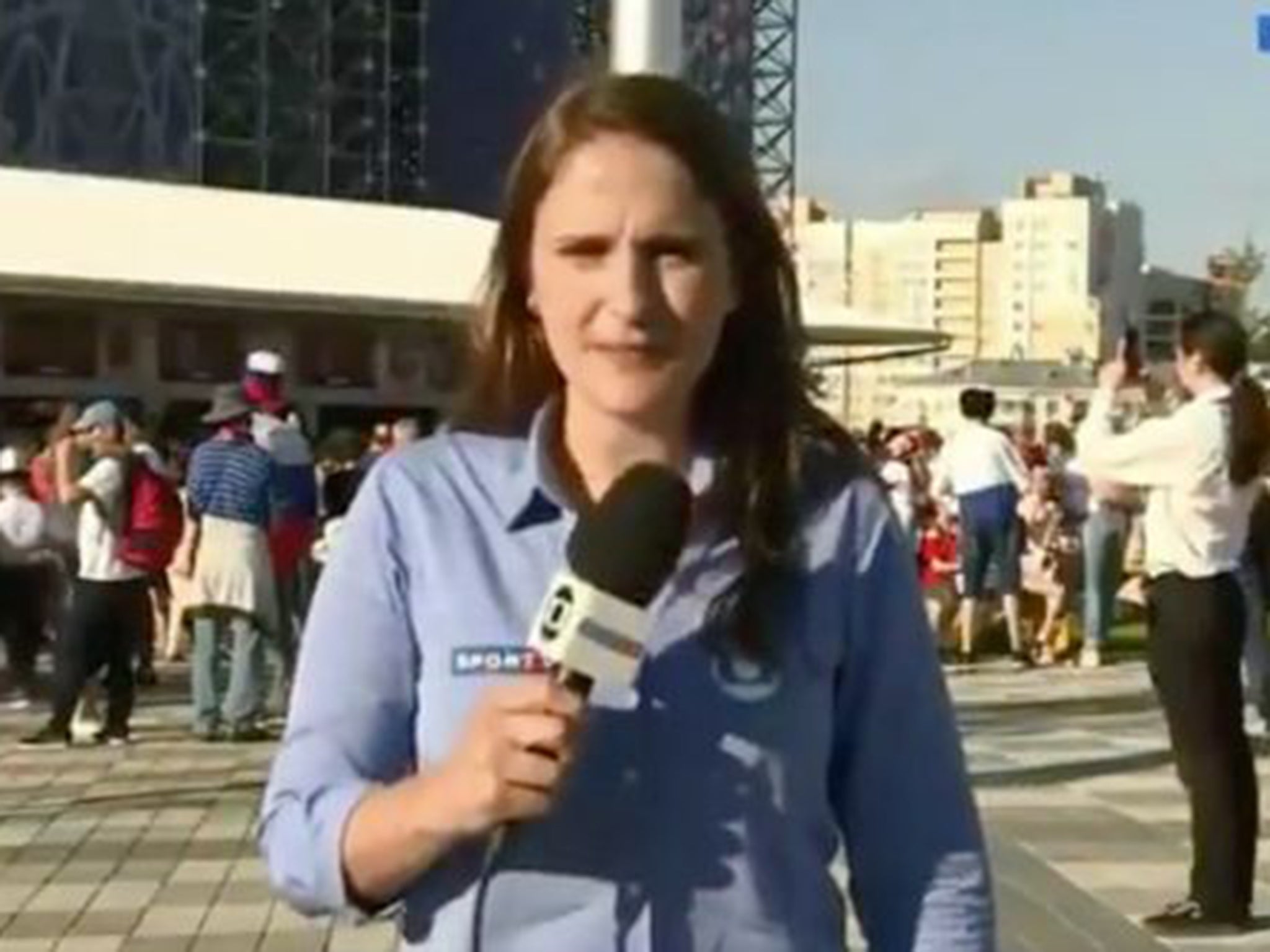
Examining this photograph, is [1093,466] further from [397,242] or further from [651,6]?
[397,242]

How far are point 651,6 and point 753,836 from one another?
9.10 m

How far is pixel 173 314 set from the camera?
3341 centimetres

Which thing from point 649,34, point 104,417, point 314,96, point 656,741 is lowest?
point 104,417

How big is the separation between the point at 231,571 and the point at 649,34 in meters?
4.82

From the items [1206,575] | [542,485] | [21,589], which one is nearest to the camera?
[542,485]

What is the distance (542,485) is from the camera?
2.81 meters

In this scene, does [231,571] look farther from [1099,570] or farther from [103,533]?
[1099,570]

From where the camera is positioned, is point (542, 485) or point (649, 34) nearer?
point (542, 485)

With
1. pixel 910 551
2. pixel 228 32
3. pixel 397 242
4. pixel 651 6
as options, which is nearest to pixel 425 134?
pixel 228 32

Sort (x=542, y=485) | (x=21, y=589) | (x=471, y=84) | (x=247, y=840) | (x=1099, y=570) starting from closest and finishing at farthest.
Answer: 1. (x=542, y=485)
2. (x=247, y=840)
3. (x=21, y=589)
4. (x=1099, y=570)
5. (x=471, y=84)

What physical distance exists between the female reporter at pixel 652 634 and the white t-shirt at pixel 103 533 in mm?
12753

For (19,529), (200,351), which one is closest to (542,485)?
(19,529)

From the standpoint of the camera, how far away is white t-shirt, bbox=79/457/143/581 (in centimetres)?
1545

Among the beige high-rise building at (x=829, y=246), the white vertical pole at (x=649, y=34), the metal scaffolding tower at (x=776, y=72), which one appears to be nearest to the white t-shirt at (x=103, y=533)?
the white vertical pole at (x=649, y=34)
